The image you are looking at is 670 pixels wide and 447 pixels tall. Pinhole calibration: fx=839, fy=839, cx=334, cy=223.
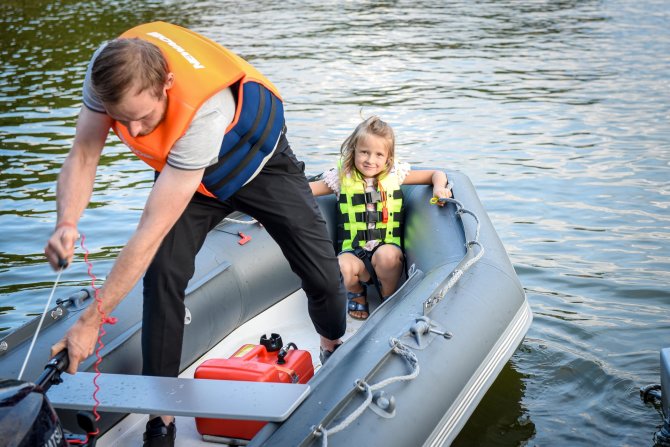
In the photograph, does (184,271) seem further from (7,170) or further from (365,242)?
(7,170)

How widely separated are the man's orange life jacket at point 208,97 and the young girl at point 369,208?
1.18 m

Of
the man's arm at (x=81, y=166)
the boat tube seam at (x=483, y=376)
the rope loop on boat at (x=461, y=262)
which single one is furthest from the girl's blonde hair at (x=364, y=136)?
the man's arm at (x=81, y=166)

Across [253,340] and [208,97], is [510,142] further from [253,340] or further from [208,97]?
[208,97]

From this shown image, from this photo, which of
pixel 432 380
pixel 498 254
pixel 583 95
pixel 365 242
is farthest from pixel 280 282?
pixel 583 95

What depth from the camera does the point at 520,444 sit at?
325 cm

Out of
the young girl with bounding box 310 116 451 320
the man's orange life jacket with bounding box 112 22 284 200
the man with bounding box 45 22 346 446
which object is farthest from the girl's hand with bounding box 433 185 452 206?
the man's orange life jacket with bounding box 112 22 284 200

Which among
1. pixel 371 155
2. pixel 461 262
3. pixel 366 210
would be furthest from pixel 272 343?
pixel 371 155

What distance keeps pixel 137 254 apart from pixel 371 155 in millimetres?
1838

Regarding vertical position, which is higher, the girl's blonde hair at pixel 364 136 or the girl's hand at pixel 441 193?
the girl's blonde hair at pixel 364 136

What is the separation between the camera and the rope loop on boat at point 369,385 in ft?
7.39

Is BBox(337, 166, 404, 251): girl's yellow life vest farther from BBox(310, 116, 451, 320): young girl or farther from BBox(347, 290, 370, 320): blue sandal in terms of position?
BBox(347, 290, 370, 320): blue sandal

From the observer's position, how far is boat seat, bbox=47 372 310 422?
2.20 meters

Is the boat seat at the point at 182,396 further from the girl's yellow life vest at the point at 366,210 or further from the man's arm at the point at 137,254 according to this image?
the girl's yellow life vest at the point at 366,210

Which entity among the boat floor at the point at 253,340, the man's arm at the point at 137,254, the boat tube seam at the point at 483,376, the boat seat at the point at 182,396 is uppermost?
the man's arm at the point at 137,254
